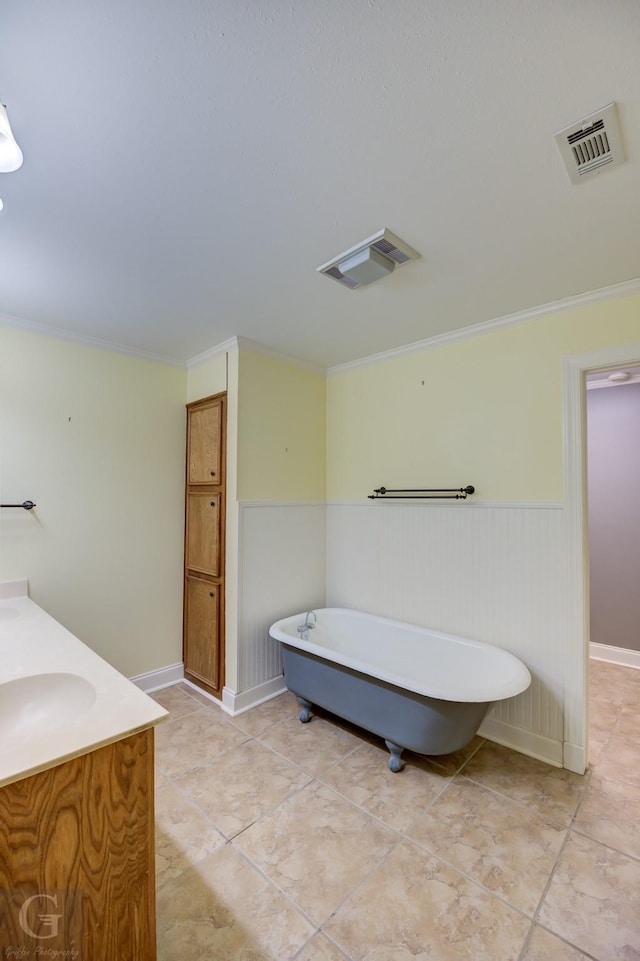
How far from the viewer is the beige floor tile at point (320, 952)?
1225 millimetres

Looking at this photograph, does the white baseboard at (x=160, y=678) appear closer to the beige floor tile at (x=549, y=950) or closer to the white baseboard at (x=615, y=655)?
the beige floor tile at (x=549, y=950)

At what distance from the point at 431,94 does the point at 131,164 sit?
2.91 ft

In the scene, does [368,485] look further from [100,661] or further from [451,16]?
[451,16]

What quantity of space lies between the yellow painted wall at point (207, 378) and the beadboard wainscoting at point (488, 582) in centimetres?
136

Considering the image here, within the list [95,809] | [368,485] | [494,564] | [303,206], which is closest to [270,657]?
[368,485]

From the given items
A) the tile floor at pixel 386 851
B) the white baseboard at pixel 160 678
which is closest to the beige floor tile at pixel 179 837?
the tile floor at pixel 386 851

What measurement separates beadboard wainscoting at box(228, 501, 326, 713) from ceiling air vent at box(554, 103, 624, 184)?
2.23 metres

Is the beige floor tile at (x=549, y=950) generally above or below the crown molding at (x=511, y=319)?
below

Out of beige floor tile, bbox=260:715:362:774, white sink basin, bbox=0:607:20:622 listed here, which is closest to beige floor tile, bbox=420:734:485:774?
beige floor tile, bbox=260:715:362:774

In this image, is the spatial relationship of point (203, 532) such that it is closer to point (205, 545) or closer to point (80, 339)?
point (205, 545)

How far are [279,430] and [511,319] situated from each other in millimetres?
1603

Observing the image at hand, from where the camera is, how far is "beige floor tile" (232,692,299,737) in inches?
97.1
